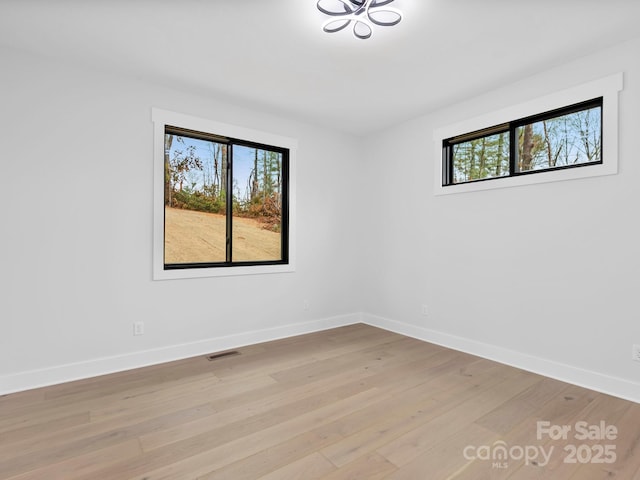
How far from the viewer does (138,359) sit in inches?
121

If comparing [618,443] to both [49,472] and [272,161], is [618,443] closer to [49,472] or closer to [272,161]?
[49,472]

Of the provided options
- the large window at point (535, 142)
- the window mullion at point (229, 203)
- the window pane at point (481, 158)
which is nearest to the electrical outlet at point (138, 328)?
the window mullion at point (229, 203)

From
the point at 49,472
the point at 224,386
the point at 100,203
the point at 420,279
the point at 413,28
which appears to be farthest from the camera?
the point at 420,279

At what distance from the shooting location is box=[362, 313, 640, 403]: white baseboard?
2.48m

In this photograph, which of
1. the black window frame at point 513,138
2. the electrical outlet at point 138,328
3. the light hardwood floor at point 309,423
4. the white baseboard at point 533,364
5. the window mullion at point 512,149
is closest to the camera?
the light hardwood floor at point 309,423

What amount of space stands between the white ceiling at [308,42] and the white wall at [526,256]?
1.55 ft

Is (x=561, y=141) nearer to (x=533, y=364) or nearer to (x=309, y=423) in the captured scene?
(x=533, y=364)

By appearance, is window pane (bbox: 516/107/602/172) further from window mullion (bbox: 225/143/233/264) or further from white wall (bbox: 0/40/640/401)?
window mullion (bbox: 225/143/233/264)

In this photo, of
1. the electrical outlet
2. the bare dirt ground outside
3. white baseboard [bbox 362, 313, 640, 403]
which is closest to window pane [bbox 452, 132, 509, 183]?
white baseboard [bbox 362, 313, 640, 403]

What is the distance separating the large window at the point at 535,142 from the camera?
260cm

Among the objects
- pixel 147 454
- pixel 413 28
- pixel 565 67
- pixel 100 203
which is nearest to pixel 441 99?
pixel 565 67

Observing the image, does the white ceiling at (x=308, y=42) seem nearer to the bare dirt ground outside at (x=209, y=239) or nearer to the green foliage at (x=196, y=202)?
the green foliage at (x=196, y=202)

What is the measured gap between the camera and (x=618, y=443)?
193cm

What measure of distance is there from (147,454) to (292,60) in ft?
9.55
